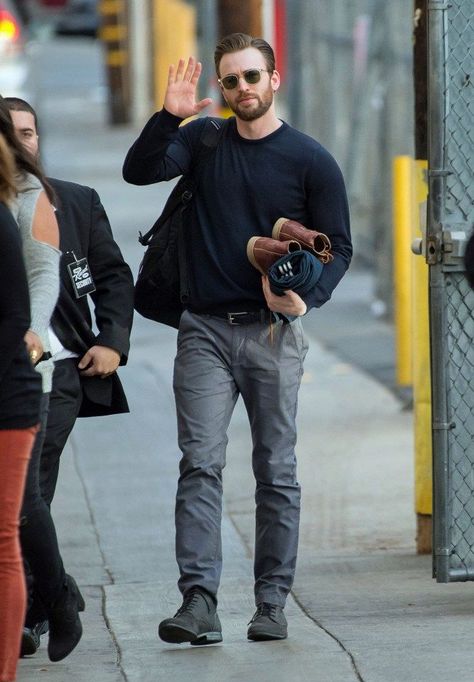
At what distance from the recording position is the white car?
667 inches

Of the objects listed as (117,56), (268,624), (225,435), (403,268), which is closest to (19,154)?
(225,435)

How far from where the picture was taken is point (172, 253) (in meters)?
5.73

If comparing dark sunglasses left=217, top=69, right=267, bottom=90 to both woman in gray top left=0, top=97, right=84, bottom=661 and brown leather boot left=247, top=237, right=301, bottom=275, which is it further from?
woman in gray top left=0, top=97, right=84, bottom=661

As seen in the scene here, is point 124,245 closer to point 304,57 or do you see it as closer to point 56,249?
A: point 304,57

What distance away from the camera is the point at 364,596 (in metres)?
6.41

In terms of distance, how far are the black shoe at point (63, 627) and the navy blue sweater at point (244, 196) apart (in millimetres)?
1095

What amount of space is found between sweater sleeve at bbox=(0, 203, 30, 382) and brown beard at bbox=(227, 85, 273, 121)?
1168mm

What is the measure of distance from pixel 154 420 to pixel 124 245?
248 inches

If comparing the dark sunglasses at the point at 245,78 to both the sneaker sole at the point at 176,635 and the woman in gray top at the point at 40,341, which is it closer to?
the woman in gray top at the point at 40,341

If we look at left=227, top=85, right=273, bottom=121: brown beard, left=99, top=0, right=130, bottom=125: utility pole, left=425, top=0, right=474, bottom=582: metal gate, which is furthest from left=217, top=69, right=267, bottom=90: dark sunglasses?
left=99, top=0, right=130, bottom=125: utility pole

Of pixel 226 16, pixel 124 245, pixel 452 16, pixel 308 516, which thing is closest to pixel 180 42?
pixel 124 245

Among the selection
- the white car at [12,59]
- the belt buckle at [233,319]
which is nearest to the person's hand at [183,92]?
the belt buckle at [233,319]

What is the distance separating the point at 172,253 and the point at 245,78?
0.65 metres

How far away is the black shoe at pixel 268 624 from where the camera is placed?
5578 millimetres
